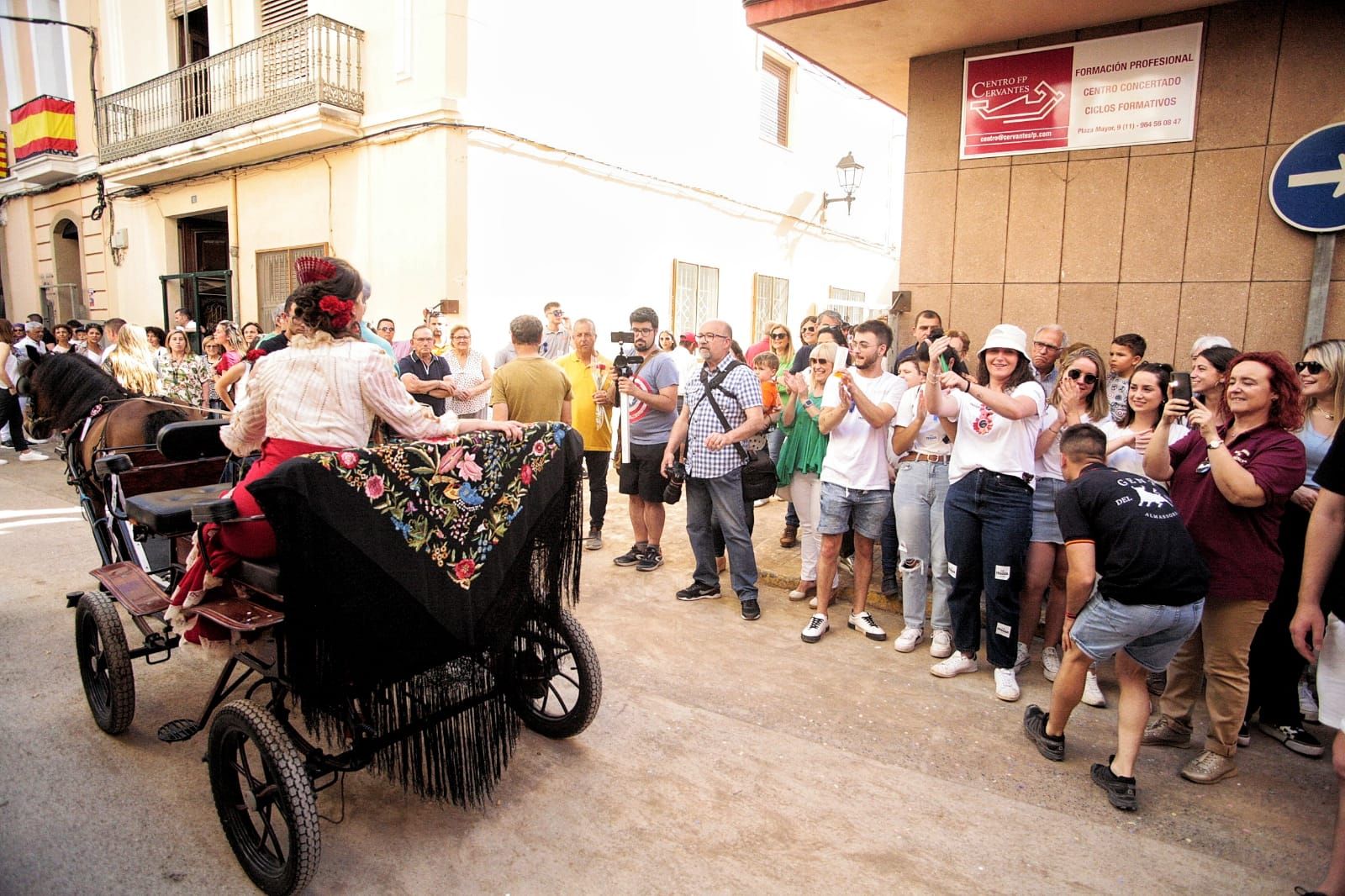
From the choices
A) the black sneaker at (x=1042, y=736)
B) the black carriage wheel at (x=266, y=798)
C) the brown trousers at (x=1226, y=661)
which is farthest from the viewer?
the black sneaker at (x=1042, y=736)

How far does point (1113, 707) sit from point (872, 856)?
1.96m

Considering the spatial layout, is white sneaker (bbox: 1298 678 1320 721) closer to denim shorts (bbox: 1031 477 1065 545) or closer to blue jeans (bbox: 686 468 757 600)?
denim shorts (bbox: 1031 477 1065 545)

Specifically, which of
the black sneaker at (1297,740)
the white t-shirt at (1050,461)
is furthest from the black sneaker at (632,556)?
the black sneaker at (1297,740)

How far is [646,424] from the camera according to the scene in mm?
5996

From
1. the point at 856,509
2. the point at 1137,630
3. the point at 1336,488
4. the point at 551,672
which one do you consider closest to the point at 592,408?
the point at 856,509

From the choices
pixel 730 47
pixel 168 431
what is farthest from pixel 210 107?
pixel 168 431

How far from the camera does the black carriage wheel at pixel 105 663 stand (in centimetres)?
335

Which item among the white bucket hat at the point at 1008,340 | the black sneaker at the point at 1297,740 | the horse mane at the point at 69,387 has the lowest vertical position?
the black sneaker at the point at 1297,740

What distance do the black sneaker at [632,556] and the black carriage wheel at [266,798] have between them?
3478 mm

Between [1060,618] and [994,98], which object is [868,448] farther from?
[994,98]

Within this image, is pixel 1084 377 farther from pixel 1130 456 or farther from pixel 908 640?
pixel 908 640

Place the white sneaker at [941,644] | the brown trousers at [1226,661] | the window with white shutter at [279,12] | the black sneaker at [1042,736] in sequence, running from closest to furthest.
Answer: the brown trousers at [1226,661]
the black sneaker at [1042,736]
the white sneaker at [941,644]
the window with white shutter at [279,12]

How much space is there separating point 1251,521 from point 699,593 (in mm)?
3218

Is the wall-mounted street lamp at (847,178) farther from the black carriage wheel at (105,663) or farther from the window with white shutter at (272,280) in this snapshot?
the black carriage wheel at (105,663)
